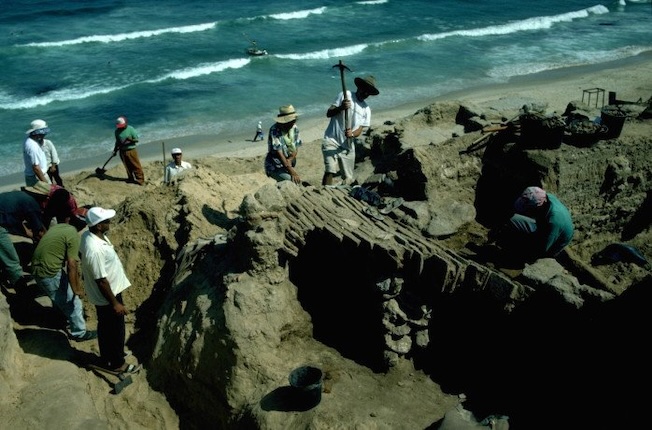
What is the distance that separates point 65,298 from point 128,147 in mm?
A: 6635

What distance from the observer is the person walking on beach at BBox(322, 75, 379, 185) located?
915 cm

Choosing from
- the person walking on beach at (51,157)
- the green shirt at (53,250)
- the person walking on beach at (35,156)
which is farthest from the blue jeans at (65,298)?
the person walking on beach at (51,157)

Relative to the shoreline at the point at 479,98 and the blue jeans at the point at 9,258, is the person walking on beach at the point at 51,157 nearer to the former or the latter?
the blue jeans at the point at 9,258

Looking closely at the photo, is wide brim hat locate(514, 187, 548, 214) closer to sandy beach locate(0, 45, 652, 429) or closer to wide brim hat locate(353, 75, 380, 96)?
sandy beach locate(0, 45, 652, 429)

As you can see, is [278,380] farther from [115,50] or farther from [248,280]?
[115,50]

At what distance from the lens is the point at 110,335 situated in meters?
6.79

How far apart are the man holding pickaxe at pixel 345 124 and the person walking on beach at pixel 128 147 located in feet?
18.6

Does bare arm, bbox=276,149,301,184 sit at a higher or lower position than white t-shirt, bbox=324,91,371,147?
lower

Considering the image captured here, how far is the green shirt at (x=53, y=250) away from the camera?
6777 millimetres

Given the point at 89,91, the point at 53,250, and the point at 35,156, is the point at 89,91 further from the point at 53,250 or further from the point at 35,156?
the point at 53,250

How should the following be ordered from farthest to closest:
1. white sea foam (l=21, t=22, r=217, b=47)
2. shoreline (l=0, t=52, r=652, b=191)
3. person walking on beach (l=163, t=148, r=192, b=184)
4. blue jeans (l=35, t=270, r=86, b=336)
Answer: white sea foam (l=21, t=22, r=217, b=47) → shoreline (l=0, t=52, r=652, b=191) → person walking on beach (l=163, t=148, r=192, b=184) → blue jeans (l=35, t=270, r=86, b=336)

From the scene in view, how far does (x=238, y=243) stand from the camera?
698 centimetres

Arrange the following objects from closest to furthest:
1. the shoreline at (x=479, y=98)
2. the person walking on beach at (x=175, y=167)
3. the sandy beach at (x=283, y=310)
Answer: the sandy beach at (x=283, y=310) → the person walking on beach at (x=175, y=167) → the shoreline at (x=479, y=98)

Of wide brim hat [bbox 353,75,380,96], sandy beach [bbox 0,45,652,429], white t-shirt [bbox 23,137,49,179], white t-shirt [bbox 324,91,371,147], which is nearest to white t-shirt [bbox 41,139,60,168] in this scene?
white t-shirt [bbox 23,137,49,179]
